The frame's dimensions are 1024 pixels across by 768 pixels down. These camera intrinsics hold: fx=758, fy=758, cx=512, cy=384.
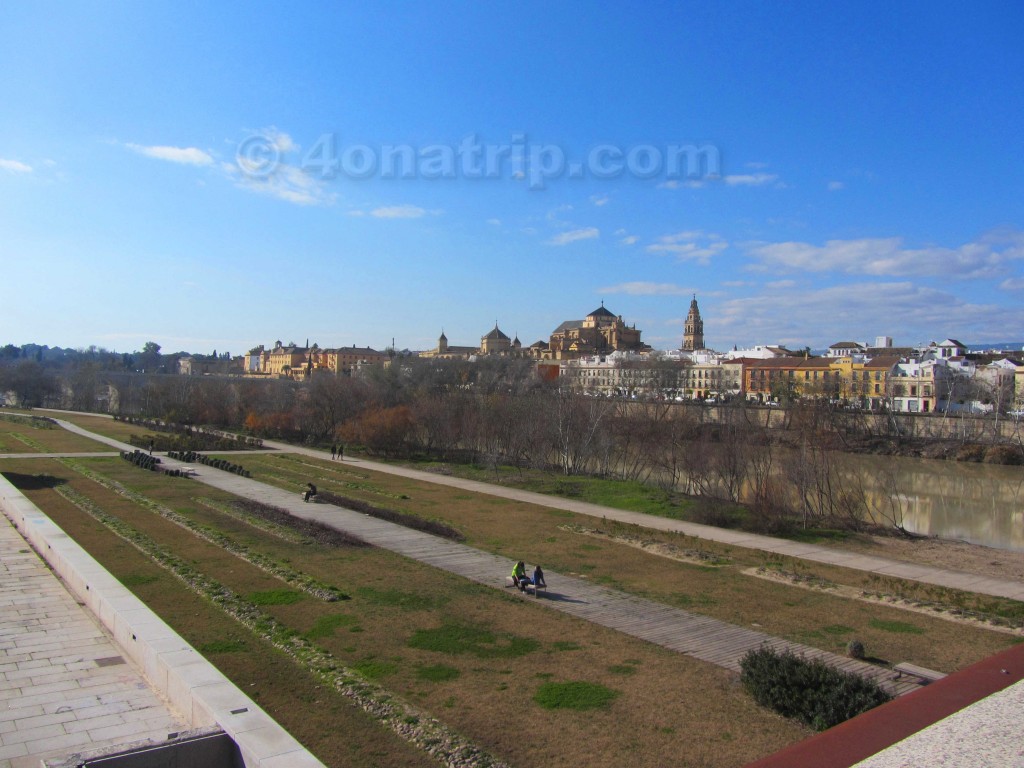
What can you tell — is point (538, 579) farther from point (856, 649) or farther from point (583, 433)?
point (583, 433)

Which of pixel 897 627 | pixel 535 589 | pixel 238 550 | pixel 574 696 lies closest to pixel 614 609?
pixel 535 589

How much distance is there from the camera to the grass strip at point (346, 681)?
756 cm

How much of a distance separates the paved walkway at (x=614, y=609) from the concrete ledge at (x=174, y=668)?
6.03m

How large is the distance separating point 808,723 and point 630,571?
25.8ft

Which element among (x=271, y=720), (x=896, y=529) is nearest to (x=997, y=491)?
(x=896, y=529)

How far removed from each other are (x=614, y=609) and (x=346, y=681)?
5.50m

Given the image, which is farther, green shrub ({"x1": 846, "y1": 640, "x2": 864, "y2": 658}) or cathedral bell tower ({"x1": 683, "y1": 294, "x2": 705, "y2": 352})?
cathedral bell tower ({"x1": 683, "y1": 294, "x2": 705, "y2": 352})

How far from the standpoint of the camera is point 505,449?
41.7 m

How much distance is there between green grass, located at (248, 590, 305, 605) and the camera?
12.5m

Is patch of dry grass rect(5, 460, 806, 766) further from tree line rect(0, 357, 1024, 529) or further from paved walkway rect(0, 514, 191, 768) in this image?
tree line rect(0, 357, 1024, 529)

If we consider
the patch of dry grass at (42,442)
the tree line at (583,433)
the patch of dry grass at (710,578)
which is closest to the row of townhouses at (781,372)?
the tree line at (583,433)

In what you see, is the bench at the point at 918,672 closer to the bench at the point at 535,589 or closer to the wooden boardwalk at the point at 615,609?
the wooden boardwalk at the point at 615,609

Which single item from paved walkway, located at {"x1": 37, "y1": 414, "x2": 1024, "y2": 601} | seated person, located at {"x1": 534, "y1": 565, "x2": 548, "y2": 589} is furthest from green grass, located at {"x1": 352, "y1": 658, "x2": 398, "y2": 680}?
paved walkway, located at {"x1": 37, "y1": 414, "x2": 1024, "y2": 601}

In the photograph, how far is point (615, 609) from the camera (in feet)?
43.1
